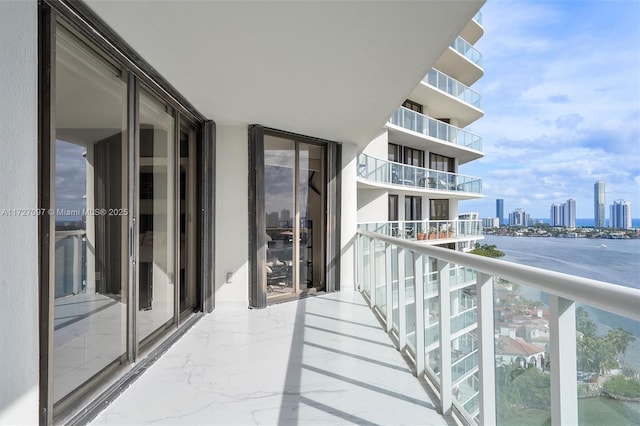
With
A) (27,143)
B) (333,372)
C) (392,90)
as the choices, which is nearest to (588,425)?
(333,372)

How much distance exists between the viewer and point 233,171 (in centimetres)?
489

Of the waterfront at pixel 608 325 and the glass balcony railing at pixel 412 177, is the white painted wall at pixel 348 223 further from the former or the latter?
the glass balcony railing at pixel 412 177

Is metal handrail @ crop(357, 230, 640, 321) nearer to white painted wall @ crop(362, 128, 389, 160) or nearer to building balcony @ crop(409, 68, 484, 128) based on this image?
white painted wall @ crop(362, 128, 389, 160)

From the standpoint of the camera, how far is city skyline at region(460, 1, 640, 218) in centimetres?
1788

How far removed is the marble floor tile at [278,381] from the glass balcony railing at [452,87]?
1346cm

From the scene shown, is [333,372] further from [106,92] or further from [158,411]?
[106,92]

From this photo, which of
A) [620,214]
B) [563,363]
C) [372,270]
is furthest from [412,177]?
[563,363]

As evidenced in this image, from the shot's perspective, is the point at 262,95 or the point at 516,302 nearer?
the point at 516,302

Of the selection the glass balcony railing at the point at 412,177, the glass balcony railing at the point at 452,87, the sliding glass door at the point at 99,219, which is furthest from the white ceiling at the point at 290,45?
the glass balcony railing at the point at 452,87

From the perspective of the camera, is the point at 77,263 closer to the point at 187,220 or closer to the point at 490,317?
the point at 187,220

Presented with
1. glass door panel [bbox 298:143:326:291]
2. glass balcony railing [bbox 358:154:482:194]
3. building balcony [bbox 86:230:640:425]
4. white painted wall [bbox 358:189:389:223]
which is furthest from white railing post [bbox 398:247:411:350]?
A: white painted wall [bbox 358:189:389:223]

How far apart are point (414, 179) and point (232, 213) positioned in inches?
431

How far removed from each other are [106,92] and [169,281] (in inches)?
76.8

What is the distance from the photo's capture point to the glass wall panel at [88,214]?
2.09 metres
